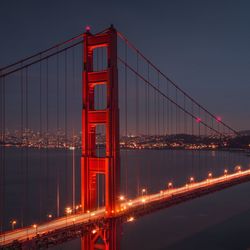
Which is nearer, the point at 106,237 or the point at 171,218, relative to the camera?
the point at 106,237

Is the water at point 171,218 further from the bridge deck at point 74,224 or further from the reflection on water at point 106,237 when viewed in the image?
the reflection on water at point 106,237

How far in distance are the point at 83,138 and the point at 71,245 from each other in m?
10.1

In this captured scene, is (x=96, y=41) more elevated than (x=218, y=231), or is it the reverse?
(x=96, y=41)

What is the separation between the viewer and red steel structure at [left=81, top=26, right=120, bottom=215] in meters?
12.7

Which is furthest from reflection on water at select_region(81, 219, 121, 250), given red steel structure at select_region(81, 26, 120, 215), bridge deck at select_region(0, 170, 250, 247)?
red steel structure at select_region(81, 26, 120, 215)

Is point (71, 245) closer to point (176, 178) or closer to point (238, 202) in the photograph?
point (238, 202)

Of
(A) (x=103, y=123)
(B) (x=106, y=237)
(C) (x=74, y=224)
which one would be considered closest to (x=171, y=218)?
(B) (x=106, y=237)

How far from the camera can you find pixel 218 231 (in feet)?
80.9

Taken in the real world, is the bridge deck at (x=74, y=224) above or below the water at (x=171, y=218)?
above

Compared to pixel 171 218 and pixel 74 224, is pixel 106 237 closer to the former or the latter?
pixel 74 224

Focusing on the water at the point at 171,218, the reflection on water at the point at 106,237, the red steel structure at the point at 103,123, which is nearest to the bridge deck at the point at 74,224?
the reflection on water at the point at 106,237

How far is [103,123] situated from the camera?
12.9 meters

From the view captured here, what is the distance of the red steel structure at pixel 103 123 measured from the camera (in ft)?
41.6

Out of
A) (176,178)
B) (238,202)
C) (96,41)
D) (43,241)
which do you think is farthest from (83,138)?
(176,178)
